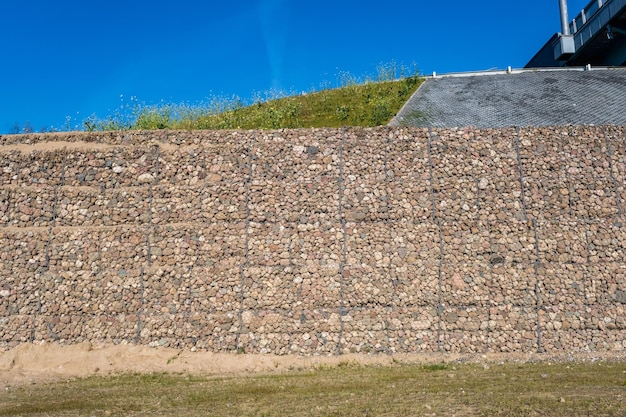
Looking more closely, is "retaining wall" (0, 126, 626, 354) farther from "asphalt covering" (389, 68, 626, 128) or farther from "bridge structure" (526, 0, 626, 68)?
"bridge structure" (526, 0, 626, 68)

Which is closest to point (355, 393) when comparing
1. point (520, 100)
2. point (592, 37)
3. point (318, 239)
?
point (318, 239)

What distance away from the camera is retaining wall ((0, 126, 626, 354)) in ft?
41.8

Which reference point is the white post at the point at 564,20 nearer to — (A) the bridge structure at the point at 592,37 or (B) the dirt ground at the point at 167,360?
(A) the bridge structure at the point at 592,37

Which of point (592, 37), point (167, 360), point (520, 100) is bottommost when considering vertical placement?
point (167, 360)

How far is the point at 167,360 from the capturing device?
12.4 metres

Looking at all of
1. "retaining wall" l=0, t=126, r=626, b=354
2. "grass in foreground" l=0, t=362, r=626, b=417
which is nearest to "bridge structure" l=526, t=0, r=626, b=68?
"retaining wall" l=0, t=126, r=626, b=354

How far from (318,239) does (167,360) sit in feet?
13.6

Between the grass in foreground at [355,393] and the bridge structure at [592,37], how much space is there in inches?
775

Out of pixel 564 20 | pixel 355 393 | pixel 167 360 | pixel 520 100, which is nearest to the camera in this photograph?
pixel 355 393

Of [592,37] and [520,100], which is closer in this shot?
[520,100]

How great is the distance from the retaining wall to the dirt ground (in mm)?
216

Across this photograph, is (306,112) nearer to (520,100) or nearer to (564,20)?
(520,100)

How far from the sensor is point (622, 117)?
17922 mm

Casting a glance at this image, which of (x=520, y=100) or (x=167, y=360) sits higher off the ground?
(x=520, y=100)
